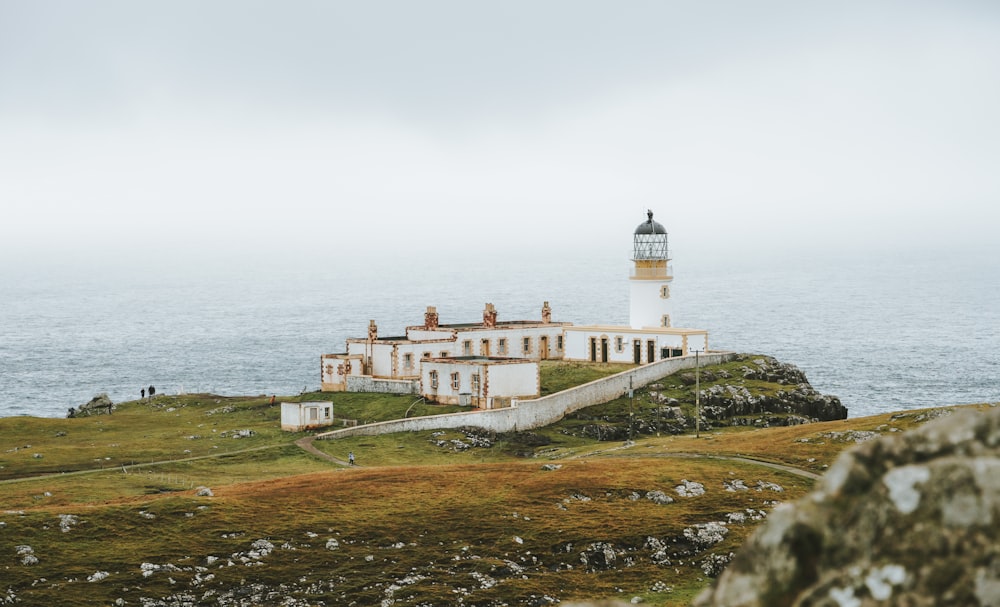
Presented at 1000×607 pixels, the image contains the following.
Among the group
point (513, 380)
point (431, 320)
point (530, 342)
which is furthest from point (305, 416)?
point (530, 342)

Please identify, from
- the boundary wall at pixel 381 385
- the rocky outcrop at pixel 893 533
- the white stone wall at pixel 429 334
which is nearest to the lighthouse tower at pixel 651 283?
the white stone wall at pixel 429 334

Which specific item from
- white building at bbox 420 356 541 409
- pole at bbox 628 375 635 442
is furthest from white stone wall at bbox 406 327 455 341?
pole at bbox 628 375 635 442

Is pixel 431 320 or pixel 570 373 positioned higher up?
pixel 431 320

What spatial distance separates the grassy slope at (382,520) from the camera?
5069cm

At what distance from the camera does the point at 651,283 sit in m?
123

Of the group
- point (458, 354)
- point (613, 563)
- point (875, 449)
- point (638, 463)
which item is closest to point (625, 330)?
point (458, 354)

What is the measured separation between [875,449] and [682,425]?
95.0 meters

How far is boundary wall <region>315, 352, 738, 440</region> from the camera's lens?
97.2 m

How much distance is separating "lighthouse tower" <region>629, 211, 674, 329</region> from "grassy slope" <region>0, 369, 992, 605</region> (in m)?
35.2

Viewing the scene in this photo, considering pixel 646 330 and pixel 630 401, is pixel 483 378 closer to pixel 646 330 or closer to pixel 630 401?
pixel 630 401

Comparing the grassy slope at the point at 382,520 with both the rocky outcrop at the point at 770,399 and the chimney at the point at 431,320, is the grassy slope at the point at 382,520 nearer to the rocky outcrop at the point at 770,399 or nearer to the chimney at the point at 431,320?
the rocky outcrop at the point at 770,399

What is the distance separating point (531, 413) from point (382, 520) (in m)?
39.9

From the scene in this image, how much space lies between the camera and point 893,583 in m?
8.70

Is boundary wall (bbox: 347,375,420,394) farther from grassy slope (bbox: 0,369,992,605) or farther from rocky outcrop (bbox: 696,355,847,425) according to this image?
rocky outcrop (bbox: 696,355,847,425)
